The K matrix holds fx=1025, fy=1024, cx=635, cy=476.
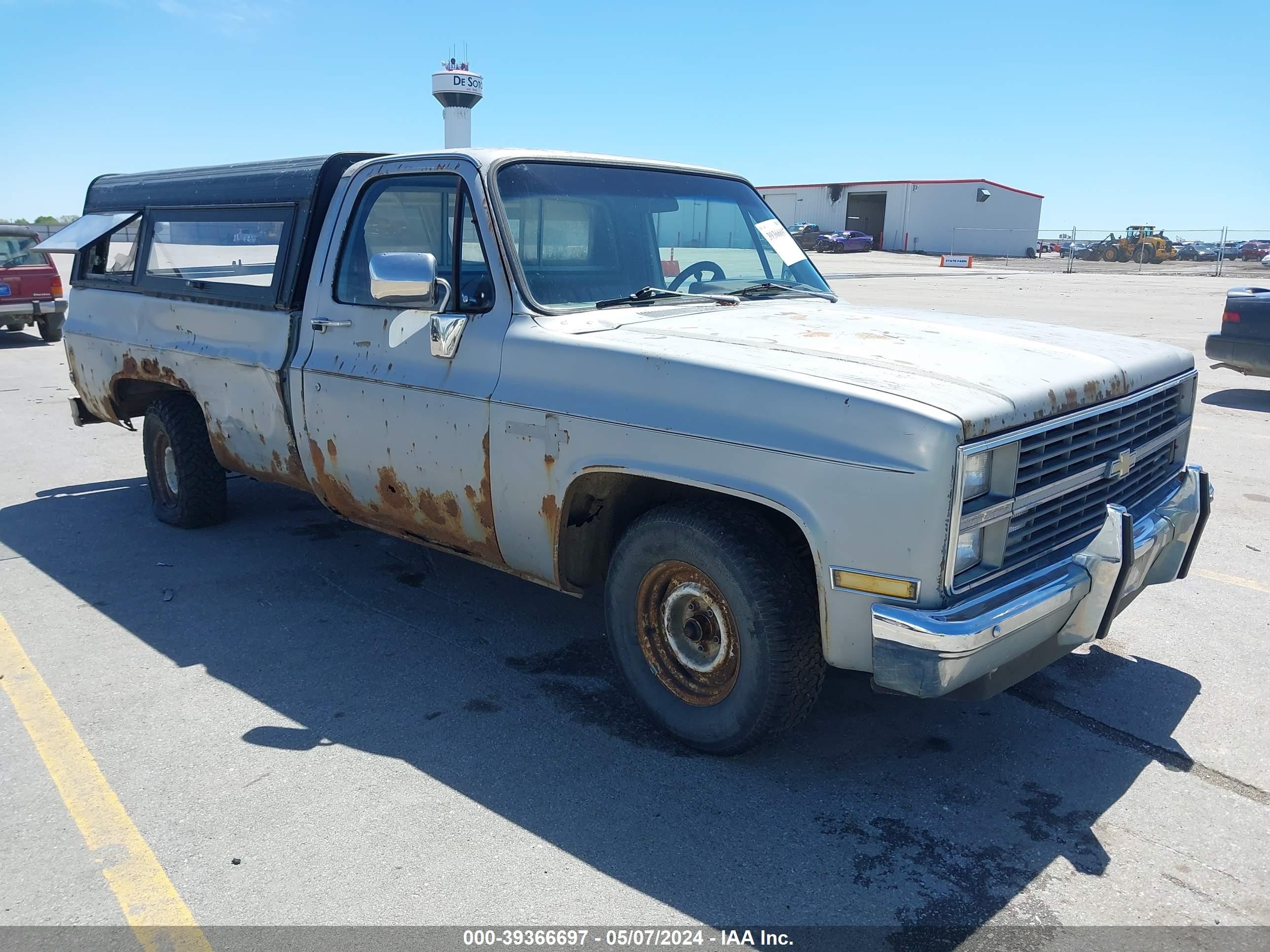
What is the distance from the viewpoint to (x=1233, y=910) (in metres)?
2.79

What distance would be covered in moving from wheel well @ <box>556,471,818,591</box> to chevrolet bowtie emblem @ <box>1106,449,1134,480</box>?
1092 mm

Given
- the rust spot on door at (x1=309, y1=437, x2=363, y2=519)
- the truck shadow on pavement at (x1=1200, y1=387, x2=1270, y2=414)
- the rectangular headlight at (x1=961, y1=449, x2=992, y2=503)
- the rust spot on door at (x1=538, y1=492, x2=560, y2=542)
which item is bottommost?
the truck shadow on pavement at (x1=1200, y1=387, x2=1270, y2=414)

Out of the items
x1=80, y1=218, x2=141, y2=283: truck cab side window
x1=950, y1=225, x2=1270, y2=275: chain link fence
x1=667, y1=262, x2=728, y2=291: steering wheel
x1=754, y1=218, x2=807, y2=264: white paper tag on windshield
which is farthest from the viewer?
x1=950, y1=225, x2=1270, y2=275: chain link fence

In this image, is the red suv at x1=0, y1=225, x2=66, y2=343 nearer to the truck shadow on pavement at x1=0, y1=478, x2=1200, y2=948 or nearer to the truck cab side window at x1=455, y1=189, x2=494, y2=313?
the truck shadow on pavement at x1=0, y1=478, x2=1200, y2=948

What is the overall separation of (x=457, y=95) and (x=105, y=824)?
7721 centimetres

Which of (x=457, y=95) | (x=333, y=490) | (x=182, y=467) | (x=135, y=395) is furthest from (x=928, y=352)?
(x=457, y=95)

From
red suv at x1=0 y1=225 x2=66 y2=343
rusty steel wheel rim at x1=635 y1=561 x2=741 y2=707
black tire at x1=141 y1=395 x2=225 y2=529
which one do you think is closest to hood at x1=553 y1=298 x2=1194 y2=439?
rusty steel wheel rim at x1=635 y1=561 x2=741 y2=707

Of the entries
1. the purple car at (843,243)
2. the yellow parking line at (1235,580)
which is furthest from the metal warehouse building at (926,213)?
the yellow parking line at (1235,580)

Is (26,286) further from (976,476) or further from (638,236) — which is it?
(976,476)

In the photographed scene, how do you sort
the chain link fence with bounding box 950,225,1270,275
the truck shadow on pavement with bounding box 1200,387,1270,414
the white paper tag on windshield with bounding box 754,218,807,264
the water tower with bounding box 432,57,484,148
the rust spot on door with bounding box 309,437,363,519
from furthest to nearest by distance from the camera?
the water tower with bounding box 432,57,484,148, the chain link fence with bounding box 950,225,1270,275, the truck shadow on pavement with bounding box 1200,387,1270,414, the white paper tag on windshield with bounding box 754,218,807,264, the rust spot on door with bounding box 309,437,363,519

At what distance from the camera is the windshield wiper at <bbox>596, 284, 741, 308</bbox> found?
408 cm

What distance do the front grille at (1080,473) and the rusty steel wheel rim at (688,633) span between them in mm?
937

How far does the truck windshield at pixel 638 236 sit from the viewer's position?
13.4ft

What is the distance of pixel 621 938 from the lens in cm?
269
